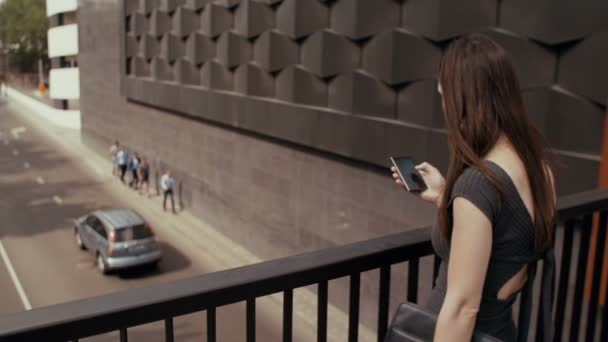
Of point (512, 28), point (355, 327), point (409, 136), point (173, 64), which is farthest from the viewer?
point (173, 64)

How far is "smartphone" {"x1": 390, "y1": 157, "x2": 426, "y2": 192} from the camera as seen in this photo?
2.42 meters

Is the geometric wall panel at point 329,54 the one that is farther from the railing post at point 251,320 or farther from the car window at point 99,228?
the railing post at point 251,320

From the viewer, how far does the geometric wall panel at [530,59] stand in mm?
7910

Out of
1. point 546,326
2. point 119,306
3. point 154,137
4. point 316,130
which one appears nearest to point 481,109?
point 546,326

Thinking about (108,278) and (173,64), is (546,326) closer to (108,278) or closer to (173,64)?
(108,278)

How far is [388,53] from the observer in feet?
34.9

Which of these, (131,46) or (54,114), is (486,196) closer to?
(131,46)

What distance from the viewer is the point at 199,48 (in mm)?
19094

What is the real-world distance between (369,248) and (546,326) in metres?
0.68

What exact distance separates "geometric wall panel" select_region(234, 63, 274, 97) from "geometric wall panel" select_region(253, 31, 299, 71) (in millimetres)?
242

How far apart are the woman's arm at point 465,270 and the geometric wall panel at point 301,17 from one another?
11180mm

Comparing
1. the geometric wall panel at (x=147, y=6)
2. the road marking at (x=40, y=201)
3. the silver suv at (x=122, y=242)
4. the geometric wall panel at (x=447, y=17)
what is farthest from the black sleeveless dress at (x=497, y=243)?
the road marking at (x=40, y=201)

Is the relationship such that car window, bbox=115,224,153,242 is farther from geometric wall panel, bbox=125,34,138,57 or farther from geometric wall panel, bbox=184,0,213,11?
geometric wall panel, bbox=125,34,138,57

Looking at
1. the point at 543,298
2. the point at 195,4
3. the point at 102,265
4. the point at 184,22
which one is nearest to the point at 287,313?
the point at 543,298
